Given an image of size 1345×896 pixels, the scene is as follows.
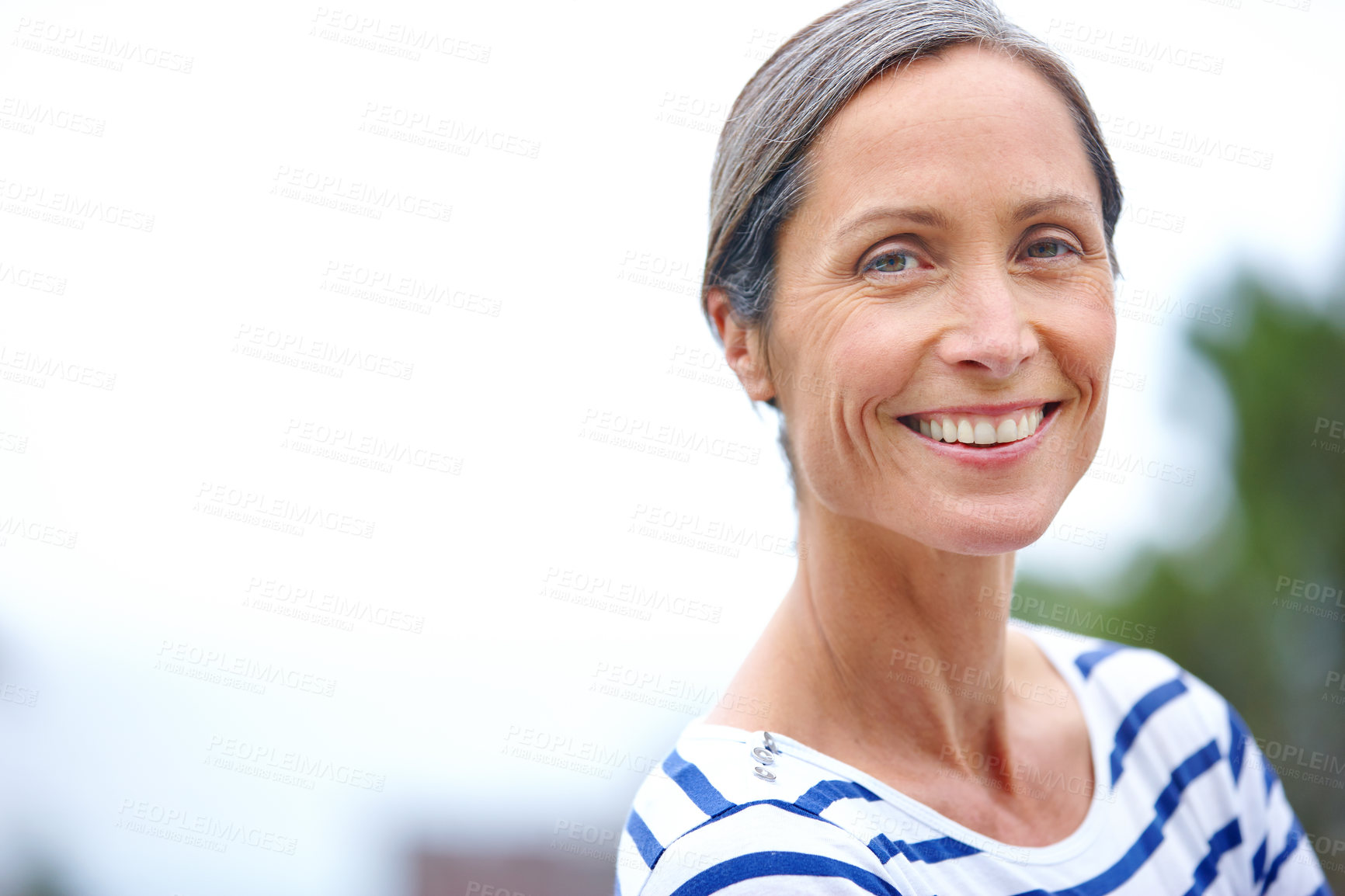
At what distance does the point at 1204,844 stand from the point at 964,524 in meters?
0.97

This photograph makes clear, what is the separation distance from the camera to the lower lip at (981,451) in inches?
59.9

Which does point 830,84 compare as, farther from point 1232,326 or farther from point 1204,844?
point 1232,326

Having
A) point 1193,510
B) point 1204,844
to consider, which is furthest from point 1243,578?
point 1204,844

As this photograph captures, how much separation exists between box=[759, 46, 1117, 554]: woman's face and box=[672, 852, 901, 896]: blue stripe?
1.71ft

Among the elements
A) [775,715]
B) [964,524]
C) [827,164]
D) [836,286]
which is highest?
[827,164]

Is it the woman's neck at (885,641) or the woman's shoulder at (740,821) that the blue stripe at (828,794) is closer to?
the woman's shoulder at (740,821)

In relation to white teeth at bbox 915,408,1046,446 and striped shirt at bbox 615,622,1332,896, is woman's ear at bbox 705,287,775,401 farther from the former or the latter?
striped shirt at bbox 615,622,1332,896

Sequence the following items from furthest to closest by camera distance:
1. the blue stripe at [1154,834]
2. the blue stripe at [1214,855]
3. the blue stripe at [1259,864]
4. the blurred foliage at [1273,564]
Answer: the blurred foliage at [1273,564] → the blue stripe at [1259,864] → the blue stripe at [1214,855] → the blue stripe at [1154,834]

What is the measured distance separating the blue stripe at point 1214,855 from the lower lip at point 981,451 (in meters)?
0.95

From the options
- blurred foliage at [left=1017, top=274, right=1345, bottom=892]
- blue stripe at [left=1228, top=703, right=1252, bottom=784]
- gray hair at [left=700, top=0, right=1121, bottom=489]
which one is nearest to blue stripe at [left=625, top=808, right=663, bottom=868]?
gray hair at [left=700, top=0, right=1121, bottom=489]

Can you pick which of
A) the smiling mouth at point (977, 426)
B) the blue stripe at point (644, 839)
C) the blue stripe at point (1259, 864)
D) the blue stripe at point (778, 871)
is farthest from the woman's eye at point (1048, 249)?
the blue stripe at point (1259, 864)

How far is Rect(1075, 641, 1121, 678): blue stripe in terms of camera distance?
211 centimetres

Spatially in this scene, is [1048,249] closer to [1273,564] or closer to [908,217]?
[908,217]

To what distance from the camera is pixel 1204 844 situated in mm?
1898
